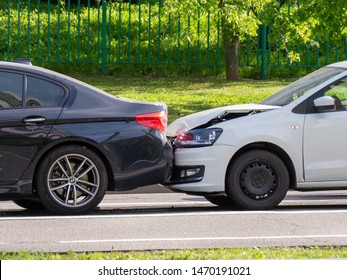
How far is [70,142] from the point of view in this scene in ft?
36.2

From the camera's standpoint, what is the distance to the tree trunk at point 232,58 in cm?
2225

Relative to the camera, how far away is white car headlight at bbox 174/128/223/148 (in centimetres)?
1145

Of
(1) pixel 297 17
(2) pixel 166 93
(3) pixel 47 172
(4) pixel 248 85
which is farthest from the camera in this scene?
(4) pixel 248 85

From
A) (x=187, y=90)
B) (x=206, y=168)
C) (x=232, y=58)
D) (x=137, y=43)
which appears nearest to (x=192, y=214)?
(x=206, y=168)

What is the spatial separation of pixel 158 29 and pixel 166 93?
2856 mm

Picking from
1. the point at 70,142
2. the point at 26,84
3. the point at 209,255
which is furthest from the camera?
the point at 26,84

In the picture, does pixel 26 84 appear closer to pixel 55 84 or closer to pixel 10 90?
pixel 10 90

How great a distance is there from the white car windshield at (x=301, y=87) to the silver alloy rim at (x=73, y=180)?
2.16 m

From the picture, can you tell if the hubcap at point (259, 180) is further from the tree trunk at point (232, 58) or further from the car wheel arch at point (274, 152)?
the tree trunk at point (232, 58)

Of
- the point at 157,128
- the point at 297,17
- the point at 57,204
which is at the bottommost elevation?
the point at 57,204

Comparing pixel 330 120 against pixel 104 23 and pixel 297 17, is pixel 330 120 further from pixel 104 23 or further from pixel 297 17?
pixel 104 23

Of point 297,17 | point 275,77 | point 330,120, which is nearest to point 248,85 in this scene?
point 275,77

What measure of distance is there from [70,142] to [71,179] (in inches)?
14.5

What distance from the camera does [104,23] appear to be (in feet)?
75.0
